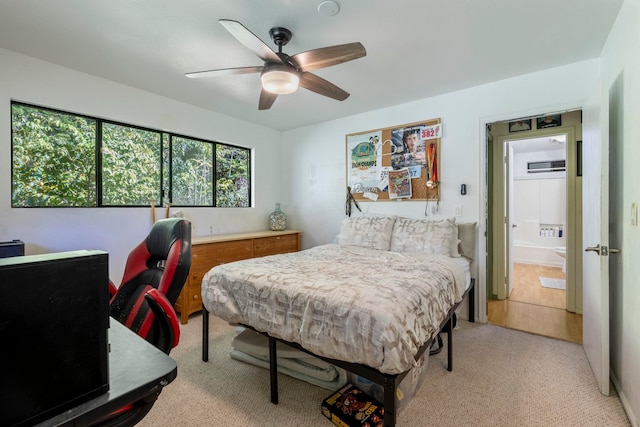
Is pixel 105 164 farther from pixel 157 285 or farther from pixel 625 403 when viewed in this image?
pixel 625 403

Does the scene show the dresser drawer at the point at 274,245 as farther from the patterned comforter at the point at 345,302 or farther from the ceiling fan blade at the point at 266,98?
the ceiling fan blade at the point at 266,98

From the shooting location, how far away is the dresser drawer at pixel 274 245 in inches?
147

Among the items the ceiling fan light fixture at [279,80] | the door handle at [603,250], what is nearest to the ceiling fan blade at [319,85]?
the ceiling fan light fixture at [279,80]

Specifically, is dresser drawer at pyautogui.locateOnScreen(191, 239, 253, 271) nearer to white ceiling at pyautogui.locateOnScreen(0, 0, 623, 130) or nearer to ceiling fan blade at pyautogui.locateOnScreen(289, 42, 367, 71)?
white ceiling at pyautogui.locateOnScreen(0, 0, 623, 130)

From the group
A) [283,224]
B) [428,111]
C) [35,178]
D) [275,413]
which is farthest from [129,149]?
[428,111]

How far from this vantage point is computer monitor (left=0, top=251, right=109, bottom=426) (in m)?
0.52

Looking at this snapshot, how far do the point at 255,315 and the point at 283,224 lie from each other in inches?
105

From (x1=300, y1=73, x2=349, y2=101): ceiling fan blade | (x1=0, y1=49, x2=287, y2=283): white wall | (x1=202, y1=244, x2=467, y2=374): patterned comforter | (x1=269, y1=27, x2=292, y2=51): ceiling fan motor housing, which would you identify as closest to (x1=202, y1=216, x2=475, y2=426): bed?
(x1=202, y1=244, x2=467, y2=374): patterned comforter

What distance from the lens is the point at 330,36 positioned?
2.13 metres

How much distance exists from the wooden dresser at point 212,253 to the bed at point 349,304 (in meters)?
0.94

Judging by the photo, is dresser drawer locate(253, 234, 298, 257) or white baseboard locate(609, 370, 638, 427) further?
dresser drawer locate(253, 234, 298, 257)

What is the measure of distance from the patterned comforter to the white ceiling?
1702 mm

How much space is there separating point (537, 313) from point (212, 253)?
3675 mm

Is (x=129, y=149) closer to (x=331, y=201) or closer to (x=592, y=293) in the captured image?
(x=331, y=201)
